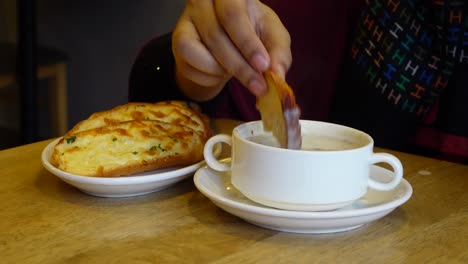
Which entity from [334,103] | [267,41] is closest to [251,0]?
[267,41]

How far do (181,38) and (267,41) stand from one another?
11cm

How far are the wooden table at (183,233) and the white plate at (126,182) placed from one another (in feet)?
0.03

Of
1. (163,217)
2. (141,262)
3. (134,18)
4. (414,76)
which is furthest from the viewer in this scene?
(134,18)

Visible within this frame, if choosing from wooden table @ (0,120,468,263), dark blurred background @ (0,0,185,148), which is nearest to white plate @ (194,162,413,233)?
wooden table @ (0,120,468,263)

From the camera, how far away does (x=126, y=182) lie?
2.15 feet

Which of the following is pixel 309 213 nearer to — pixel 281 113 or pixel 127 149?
pixel 281 113

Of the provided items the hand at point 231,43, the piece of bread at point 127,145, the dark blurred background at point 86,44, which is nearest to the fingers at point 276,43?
the hand at point 231,43

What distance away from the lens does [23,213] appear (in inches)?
25.4

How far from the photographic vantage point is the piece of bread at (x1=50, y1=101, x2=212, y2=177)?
686 mm

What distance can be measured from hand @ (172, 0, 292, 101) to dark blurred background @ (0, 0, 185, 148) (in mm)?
1651

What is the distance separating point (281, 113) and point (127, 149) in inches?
8.1

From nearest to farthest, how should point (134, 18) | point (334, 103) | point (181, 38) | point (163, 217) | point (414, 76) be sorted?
point (163, 217) → point (181, 38) → point (414, 76) → point (334, 103) → point (134, 18)

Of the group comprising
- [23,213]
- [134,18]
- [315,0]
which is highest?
[315,0]

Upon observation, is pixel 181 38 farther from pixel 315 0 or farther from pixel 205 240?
pixel 315 0
